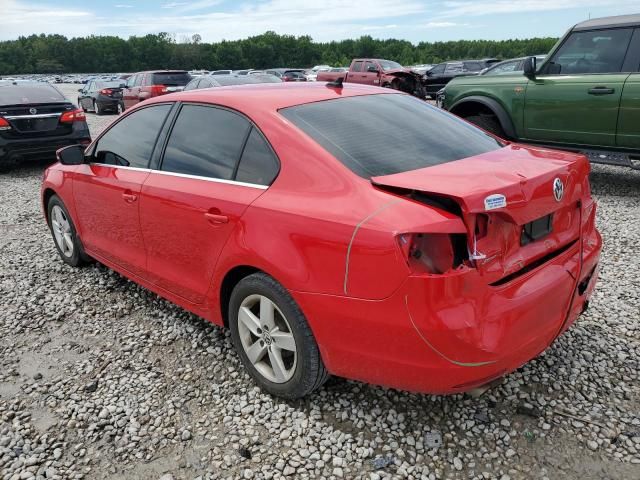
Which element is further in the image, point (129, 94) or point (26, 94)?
point (129, 94)

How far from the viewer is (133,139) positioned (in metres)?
3.81

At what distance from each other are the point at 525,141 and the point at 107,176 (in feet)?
18.3

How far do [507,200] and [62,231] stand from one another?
412cm

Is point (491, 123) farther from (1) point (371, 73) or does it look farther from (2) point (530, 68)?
(1) point (371, 73)

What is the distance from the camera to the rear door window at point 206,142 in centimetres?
296

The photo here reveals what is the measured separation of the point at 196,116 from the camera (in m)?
3.30

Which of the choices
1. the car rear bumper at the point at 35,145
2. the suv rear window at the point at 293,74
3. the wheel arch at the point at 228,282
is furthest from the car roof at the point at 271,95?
the suv rear window at the point at 293,74

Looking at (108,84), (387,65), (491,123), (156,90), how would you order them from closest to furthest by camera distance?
(491,123) → (156,90) → (108,84) → (387,65)

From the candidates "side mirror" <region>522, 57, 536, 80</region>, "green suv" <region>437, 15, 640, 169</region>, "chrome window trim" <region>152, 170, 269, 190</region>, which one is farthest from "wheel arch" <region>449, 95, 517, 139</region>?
"chrome window trim" <region>152, 170, 269, 190</region>

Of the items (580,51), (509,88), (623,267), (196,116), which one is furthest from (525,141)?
(196,116)

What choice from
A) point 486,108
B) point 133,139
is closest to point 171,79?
point 486,108

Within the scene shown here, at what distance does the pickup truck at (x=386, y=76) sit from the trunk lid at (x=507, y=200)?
17117 mm

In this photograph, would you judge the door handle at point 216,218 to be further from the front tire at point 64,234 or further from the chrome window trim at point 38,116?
the chrome window trim at point 38,116

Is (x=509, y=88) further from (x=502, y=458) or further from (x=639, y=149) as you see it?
(x=502, y=458)
